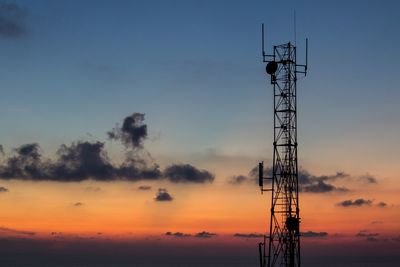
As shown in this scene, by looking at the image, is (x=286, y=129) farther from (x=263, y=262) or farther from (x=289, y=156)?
(x=263, y=262)

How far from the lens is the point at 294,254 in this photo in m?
69.1

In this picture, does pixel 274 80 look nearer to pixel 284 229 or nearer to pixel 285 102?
pixel 285 102

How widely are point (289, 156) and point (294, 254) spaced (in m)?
8.42

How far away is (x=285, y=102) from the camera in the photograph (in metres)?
70.8

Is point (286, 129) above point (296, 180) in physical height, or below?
above

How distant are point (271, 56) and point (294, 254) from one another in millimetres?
17473

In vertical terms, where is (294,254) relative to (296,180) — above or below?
below

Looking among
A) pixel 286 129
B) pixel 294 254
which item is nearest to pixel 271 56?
pixel 286 129

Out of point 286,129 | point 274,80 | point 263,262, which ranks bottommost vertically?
point 263,262

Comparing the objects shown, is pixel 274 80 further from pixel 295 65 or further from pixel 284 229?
pixel 284 229

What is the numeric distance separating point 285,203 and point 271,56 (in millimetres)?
13077

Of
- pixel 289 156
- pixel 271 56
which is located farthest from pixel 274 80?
pixel 289 156

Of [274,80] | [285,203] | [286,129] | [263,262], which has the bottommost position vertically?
[263,262]

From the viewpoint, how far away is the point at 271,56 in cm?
7162
